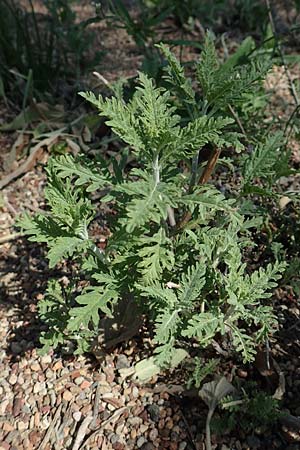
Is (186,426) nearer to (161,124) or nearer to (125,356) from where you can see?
(125,356)

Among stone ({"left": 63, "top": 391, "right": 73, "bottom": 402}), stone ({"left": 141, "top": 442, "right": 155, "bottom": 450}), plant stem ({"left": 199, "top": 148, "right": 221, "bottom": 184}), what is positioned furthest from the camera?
stone ({"left": 63, "top": 391, "right": 73, "bottom": 402})

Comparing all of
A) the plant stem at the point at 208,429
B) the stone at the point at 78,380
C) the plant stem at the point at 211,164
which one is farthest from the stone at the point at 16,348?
the plant stem at the point at 211,164

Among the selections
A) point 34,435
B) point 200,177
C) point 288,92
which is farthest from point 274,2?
point 34,435

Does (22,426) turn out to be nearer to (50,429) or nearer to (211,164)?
(50,429)

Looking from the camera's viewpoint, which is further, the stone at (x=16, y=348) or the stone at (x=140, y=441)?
the stone at (x=16, y=348)

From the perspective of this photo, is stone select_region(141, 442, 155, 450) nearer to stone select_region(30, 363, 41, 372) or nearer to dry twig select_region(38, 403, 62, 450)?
dry twig select_region(38, 403, 62, 450)

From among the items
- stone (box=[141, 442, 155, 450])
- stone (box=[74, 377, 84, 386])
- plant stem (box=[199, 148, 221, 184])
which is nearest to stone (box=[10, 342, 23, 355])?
stone (box=[74, 377, 84, 386])

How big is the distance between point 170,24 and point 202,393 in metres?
2.02

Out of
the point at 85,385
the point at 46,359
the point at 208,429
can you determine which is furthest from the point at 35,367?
the point at 208,429

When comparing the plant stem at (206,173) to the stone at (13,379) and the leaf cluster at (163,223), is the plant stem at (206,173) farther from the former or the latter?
the stone at (13,379)

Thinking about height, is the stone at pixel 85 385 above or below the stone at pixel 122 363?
below

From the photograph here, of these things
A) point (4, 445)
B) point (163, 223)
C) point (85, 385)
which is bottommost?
point (4, 445)

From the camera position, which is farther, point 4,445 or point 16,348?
point 16,348

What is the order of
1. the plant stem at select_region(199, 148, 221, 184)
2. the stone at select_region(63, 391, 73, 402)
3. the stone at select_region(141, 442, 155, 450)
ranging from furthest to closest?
the stone at select_region(63, 391, 73, 402) → the stone at select_region(141, 442, 155, 450) → the plant stem at select_region(199, 148, 221, 184)
